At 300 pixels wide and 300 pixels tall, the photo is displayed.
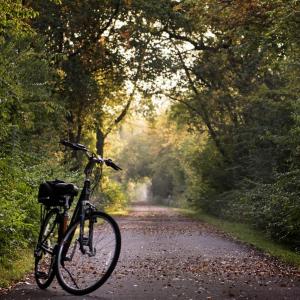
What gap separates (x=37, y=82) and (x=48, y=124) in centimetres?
174

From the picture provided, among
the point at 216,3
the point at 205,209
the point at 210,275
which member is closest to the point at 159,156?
the point at 205,209

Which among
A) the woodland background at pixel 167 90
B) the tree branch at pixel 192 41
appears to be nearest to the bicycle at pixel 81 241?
the woodland background at pixel 167 90

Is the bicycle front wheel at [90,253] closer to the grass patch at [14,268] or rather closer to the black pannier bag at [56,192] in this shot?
the black pannier bag at [56,192]

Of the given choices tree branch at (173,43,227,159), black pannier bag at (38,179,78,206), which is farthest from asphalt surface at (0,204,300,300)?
tree branch at (173,43,227,159)

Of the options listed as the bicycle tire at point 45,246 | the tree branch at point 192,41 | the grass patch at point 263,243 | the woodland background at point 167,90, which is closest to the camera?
the bicycle tire at point 45,246

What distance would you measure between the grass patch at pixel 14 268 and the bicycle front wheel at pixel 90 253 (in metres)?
1.08

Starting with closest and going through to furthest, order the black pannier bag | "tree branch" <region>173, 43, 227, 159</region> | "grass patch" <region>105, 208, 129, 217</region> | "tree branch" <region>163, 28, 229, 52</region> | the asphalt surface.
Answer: the asphalt surface → the black pannier bag → "tree branch" <region>163, 28, 229, 52</region> → "tree branch" <region>173, 43, 227, 159</region> → "grass patch" <region>105, 208, 129, 217</region>

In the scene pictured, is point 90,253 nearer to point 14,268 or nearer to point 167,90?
point 14,268

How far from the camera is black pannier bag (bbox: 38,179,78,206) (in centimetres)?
676

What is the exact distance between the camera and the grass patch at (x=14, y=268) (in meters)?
7.27

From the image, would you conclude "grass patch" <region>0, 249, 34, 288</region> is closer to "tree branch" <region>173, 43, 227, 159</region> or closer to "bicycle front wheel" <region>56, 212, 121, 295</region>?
"bicycle front wheel" <region>56, 212, 121, 295</region>

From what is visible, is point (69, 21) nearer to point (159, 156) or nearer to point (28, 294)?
point (28, 294)

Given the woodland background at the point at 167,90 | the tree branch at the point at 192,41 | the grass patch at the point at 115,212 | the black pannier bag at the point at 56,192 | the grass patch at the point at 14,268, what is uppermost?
the tree branch at the point at 192,41

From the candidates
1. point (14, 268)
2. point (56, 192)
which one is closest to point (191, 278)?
point (56, 192)
